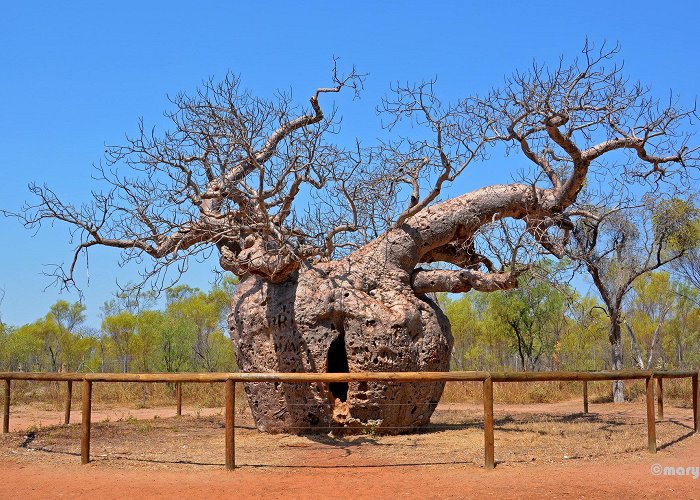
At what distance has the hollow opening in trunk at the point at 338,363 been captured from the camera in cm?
959

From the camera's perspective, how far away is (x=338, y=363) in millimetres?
9703

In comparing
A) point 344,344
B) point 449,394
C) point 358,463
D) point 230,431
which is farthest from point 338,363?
point 449,394

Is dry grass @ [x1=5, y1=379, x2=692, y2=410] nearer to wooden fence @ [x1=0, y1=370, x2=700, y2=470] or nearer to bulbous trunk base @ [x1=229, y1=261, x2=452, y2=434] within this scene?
bulbous trunk base @ [x1=229, y1=261, x2=452, y2=434]

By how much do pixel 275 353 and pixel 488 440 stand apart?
349cm

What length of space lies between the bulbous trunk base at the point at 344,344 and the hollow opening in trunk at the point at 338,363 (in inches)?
2.2

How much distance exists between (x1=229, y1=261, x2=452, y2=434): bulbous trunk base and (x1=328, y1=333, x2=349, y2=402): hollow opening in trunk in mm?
56

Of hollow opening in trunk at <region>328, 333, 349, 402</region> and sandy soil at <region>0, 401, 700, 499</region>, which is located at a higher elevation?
hollow opening in trunk at <region>328, 333, 349, 402</region>

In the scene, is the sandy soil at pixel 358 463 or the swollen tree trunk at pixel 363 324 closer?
the sandy soil at pixel 358 463

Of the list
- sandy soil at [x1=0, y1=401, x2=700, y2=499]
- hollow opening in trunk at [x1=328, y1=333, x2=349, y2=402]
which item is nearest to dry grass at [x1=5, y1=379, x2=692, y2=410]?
sandy soil at [x1=0, y1=401, x2=700, y2=499]

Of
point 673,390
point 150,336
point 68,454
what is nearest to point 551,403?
point 673,390

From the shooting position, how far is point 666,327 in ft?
116

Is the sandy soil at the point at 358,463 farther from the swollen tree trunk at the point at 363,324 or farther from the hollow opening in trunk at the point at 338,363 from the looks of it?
the hollow opening in trunk at the point at 338,363

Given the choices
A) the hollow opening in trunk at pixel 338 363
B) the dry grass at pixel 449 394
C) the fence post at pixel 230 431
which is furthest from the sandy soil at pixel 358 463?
the dry grass at pixel 449 394

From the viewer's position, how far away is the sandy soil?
18.8ft
